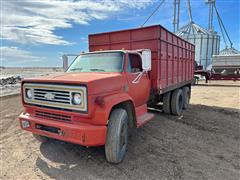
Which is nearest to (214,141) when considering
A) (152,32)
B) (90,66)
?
(152,32)

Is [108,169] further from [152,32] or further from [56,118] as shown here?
[152,32]

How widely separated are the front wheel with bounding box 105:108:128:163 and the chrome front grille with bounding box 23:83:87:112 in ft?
2.04

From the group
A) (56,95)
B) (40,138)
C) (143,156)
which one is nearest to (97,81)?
(56,95)

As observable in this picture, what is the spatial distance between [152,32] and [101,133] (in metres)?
3.40

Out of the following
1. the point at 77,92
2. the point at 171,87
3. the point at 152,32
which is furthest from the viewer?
the point at 171,87

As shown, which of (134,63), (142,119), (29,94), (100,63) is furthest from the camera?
(142,119)

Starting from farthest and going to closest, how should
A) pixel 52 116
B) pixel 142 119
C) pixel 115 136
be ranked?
pixel 142 119
pixel 52 116
pixel 115 136

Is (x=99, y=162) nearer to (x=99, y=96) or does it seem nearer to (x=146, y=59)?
(x=99, y=96)

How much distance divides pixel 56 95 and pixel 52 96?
0.28 ft

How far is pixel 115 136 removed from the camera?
354 centimetres

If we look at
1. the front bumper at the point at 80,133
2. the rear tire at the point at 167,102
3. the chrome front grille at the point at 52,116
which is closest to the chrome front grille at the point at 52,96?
the chrome front grille at the point at 52,116

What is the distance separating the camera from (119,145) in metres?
3.70

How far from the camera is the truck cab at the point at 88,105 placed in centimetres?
331

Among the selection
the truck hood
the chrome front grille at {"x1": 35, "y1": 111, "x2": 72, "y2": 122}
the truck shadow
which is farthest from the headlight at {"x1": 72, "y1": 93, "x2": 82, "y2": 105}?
the truck shadow
